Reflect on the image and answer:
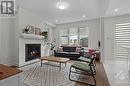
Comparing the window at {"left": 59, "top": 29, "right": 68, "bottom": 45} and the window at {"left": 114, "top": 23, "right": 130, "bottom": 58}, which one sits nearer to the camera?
the window at {"left": 114, "top": 23, "right": 130, "bottom": 58}

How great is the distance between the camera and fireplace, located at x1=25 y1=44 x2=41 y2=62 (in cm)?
480

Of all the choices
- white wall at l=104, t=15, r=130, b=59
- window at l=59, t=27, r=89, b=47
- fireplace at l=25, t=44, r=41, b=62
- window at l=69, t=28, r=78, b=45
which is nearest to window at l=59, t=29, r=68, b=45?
window at l=59, t=27, r=89, b=47

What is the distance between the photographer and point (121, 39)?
225 inches

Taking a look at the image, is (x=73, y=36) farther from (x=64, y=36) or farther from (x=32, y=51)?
(x=32, y=51)

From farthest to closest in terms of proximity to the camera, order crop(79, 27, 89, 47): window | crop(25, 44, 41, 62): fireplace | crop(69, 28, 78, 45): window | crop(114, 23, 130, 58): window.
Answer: crop(69, 28, 78, 45): window < crop(79, 27, 89, 47): window < crop(114, 23, 130, 58): window < crop(25, 44, 41, 62): fireplace

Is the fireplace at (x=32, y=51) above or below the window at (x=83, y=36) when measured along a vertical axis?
below

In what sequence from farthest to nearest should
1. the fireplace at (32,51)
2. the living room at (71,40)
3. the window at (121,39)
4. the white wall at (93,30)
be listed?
the white wall at (93,30) → the window at (121,39) → the fireplace at (32,51) → the living room at (71,40)

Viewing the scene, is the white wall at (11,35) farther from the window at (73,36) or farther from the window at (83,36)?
the window at (83,36)

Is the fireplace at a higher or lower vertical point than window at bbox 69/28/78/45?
lower

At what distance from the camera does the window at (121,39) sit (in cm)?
557

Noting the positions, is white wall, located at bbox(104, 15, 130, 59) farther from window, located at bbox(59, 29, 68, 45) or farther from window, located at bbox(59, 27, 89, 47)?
window, located at bbox(59, 29, 68, 45)

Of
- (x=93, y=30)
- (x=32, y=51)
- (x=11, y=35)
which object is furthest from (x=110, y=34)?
Result: (x=11, y=35)

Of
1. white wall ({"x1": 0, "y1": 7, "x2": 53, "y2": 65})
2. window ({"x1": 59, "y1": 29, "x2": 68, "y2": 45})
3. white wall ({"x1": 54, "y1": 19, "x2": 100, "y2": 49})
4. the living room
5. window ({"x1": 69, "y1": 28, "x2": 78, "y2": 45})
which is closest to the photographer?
the living room

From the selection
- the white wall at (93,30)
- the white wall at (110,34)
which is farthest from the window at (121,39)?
the white wall at (93,30)
